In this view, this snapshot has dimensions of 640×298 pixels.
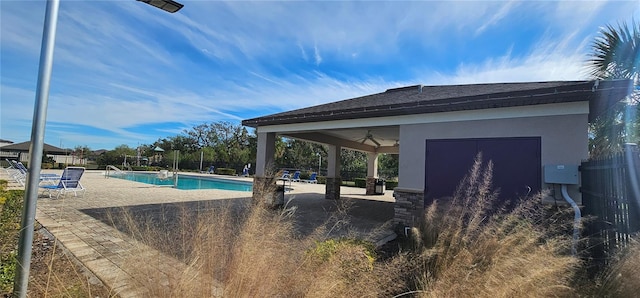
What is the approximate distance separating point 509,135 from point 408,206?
2491mm

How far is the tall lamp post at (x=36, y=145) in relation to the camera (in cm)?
254

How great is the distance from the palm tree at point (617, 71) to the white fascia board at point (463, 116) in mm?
1244

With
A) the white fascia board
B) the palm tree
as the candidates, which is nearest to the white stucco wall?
the white fascia board

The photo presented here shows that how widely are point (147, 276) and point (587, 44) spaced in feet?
28.8

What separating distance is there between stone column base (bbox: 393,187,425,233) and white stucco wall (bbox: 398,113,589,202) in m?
0.14

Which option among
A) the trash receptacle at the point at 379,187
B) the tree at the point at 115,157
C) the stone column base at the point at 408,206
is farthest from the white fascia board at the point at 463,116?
the tree at the point at 115,157

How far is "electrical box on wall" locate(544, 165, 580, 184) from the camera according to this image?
505 centimetres

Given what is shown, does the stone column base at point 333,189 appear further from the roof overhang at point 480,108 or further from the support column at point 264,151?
the roof overhang at point 480,108

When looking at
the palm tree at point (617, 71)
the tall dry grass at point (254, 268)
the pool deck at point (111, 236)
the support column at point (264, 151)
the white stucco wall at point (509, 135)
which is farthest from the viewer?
the support column at point (264, 151)

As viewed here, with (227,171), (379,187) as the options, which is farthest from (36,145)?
(227,171)

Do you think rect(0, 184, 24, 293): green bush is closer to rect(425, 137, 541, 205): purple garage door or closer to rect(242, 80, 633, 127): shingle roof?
rect(242, 80, 633, 127): shingle roof

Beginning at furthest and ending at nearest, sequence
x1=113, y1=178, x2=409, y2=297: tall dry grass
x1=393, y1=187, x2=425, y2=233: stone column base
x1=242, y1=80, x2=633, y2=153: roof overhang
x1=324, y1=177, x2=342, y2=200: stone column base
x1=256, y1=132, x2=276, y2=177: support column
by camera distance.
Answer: x1=324, y1=177, x2=342, y2=200: stone column base → x1=256, y1=132, x2=276, y2=177: support column → x1=393, y1=187, x2=425, y2=233: stone column base → x1=242, y1=80, x2=633, y2=153: roof overhang → x1=113, y1=178, x2=409, y2=297: tall dry grass

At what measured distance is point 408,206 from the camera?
674 centimetres

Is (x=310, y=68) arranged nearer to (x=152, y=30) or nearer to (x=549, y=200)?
(x=152, y=30)
